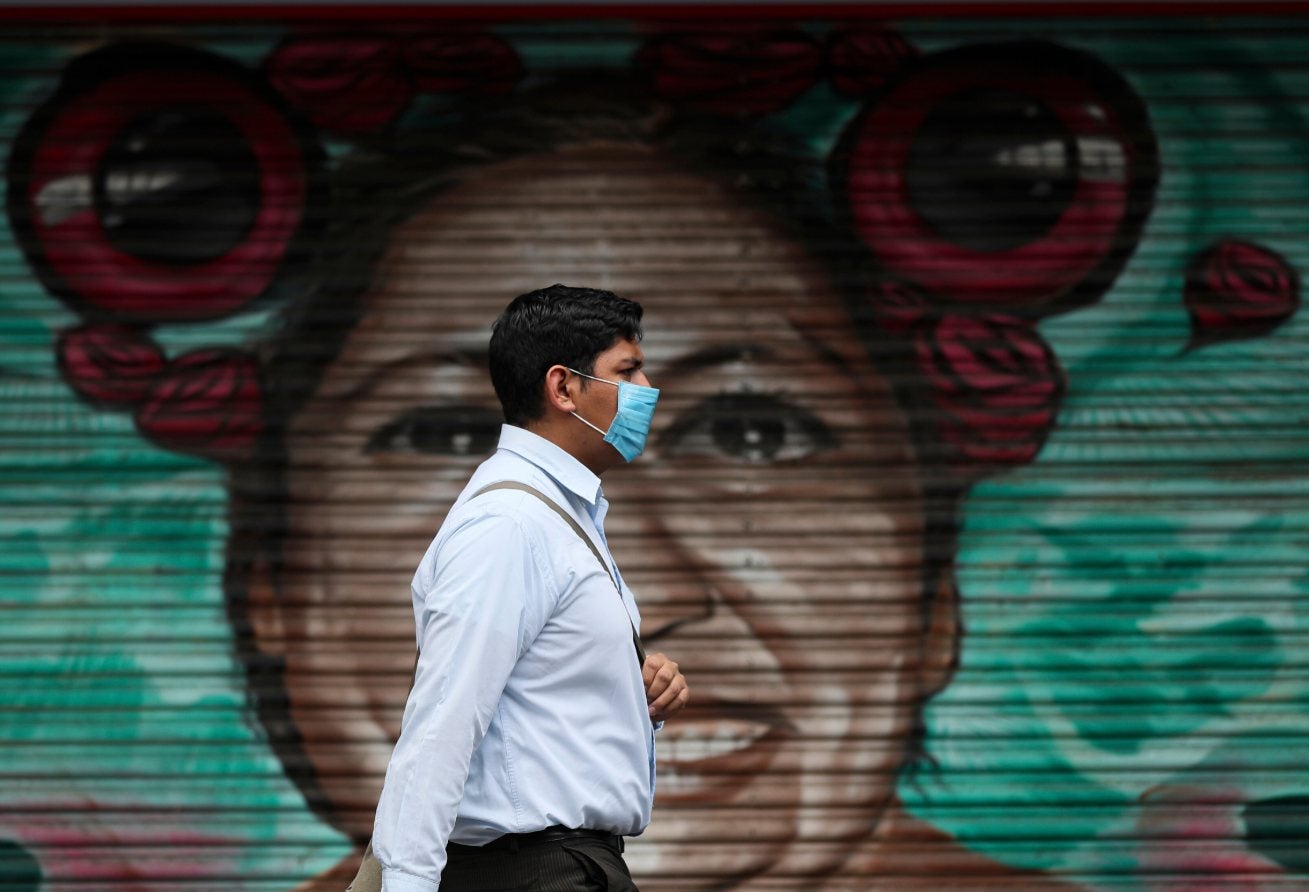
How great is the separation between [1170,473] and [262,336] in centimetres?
317

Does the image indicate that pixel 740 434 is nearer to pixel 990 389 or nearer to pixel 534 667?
pixel 990 389

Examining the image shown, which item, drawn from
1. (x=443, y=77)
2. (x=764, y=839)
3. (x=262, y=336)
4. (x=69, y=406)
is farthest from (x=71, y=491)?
(x=764, y=839)

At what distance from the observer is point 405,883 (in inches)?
82.6

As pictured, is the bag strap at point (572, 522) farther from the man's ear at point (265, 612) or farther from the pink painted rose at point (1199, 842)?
the pink painted rose at point (1199, 842)

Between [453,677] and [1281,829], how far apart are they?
3.71 meters

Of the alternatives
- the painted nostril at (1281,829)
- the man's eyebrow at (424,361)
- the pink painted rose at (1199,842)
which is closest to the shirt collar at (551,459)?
the man's eyebrow at (424,361)

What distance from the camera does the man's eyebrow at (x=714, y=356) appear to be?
A: 16.3ft

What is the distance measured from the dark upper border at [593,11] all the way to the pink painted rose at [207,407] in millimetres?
1216

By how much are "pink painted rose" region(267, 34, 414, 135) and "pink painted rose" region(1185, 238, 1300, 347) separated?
2847 mm

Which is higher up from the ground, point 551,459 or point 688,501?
point 551,459

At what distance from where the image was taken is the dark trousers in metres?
2.28

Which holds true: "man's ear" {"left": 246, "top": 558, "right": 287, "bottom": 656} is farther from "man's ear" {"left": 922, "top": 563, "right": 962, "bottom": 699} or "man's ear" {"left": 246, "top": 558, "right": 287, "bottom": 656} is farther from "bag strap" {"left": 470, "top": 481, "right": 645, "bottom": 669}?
"bag strap" {"left": 470, "top": 481, "right": 645, "bottom": 669}

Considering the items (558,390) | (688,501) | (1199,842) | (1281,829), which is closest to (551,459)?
(558,390)

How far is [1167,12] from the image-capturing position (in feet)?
16.4
